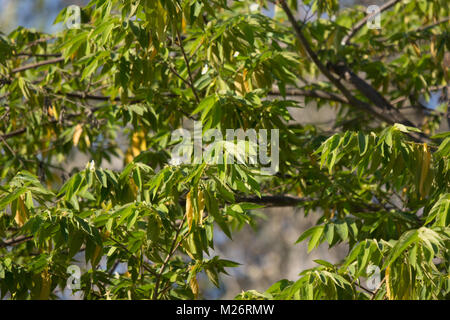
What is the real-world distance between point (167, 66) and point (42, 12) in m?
3.76

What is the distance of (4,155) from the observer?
4012 millimetres

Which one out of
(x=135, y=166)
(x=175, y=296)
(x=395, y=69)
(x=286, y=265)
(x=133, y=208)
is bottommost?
(x=286, y=265)

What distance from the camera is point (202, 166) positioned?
215cm

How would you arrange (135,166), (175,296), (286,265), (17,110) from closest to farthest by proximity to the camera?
(135,166) → (175,296) → (17,110) → (286,265)

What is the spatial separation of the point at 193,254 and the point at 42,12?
479 centimetres

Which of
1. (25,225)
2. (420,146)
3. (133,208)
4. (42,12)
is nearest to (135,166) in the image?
(133,208)

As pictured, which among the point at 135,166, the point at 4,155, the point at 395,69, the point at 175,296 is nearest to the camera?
the point at 135,166

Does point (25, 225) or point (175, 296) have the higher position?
point (25, 225)

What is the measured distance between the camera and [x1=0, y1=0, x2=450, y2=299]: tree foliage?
7.49 feet

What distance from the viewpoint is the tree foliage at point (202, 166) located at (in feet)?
7.49
